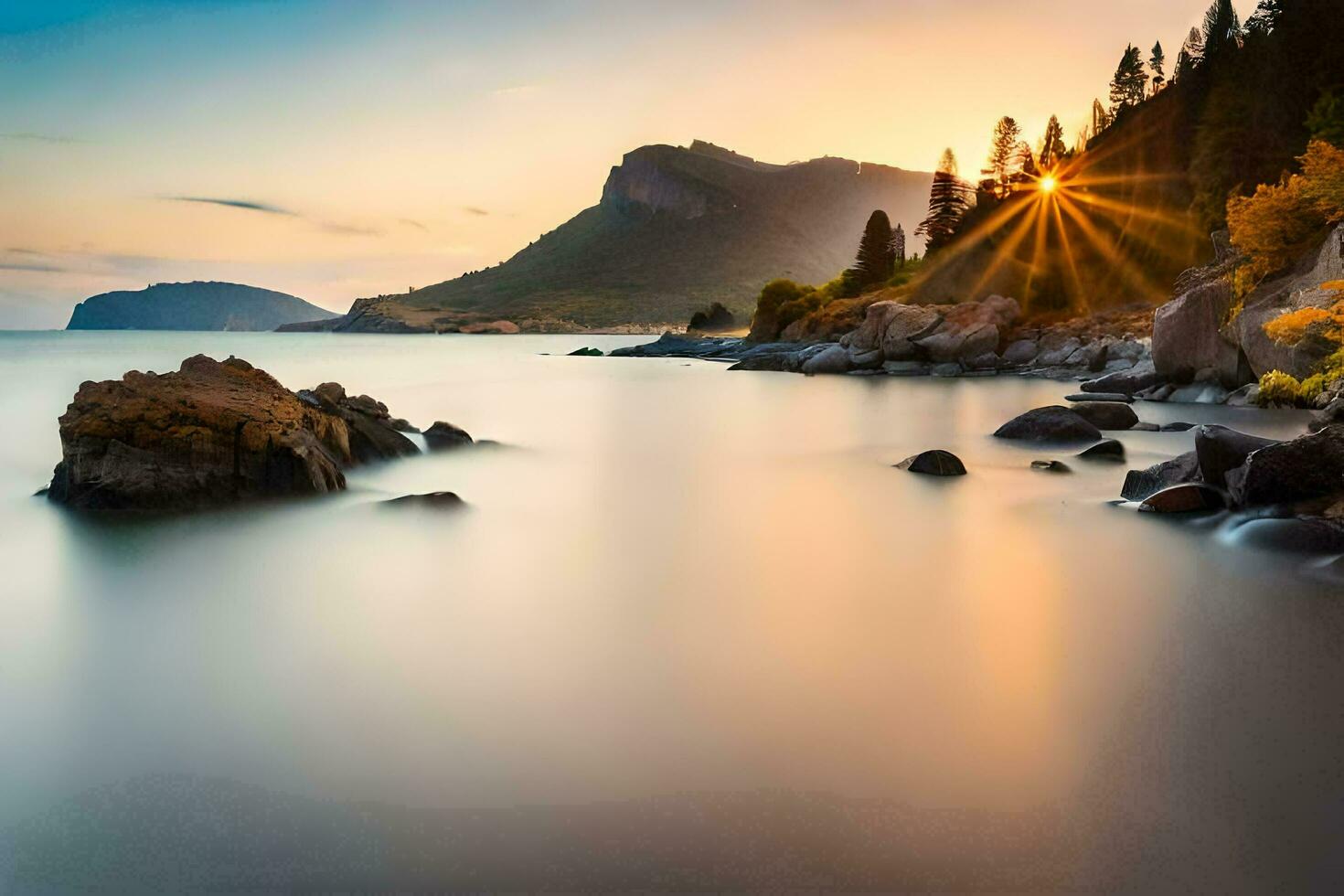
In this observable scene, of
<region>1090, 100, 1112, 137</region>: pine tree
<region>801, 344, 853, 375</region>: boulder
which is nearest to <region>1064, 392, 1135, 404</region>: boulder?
<region>801, 344, 853, 375</region>: boulder

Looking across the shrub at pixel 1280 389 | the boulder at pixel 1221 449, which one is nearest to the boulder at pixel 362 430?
the boulder at pixel 1221 449

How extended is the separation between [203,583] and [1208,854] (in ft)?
36.2

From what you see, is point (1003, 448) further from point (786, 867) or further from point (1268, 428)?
point (786, 867)

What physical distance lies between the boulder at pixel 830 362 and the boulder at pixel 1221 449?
1999 inches

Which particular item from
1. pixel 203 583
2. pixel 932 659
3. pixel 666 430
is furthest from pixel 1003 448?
pixel 203 583

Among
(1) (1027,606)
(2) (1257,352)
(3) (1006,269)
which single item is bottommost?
(1) (1027,606)

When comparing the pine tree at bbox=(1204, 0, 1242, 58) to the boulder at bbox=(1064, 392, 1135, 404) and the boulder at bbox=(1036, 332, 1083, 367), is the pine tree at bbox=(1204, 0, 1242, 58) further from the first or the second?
the boulder at bbox=(1064, 392, 1135, 404)

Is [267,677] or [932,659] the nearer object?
[267,677]

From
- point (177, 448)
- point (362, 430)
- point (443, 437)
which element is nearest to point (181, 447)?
point (177, 448)

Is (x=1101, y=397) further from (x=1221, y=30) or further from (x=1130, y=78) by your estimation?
(x=1130, y=78)

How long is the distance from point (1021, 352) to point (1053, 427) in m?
42.5

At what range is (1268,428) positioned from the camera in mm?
26625

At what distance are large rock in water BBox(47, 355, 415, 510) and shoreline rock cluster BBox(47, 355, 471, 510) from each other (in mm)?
15

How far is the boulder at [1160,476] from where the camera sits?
48.0ft
